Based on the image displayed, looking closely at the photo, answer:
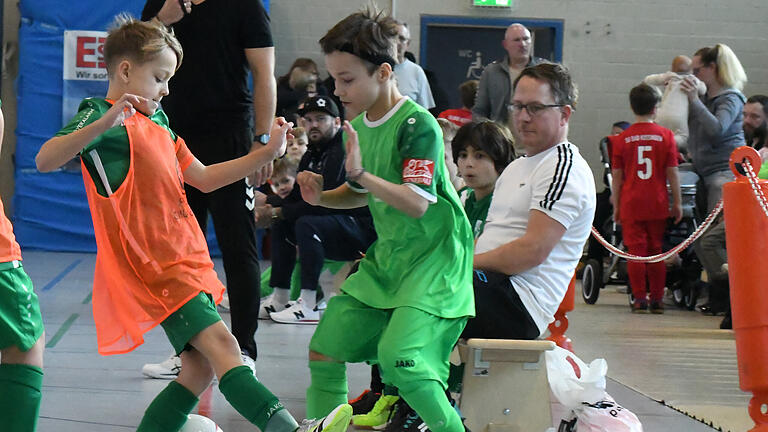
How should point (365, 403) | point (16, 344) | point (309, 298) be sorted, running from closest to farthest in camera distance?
point (16, 344), point (365, 403), point (309, 298)

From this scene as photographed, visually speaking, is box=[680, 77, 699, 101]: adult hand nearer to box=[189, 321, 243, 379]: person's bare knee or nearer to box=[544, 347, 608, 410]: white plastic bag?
box=[544, 347, 608, 410]: white plastic bag

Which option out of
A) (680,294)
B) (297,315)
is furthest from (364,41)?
(680,294)

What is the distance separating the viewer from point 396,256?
2518 millimetres

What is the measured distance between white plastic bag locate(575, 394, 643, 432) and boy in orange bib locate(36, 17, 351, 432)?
38.7 inches

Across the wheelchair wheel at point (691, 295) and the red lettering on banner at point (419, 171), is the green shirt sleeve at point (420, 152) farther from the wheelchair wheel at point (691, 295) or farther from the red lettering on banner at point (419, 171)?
the wheelchair wheel at point (691, 295)

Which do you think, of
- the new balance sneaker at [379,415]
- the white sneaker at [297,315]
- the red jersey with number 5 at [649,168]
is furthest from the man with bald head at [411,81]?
the new balance sneaker at [379,415]

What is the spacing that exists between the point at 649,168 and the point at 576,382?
153 inches

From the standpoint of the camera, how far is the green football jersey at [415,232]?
8.03ft

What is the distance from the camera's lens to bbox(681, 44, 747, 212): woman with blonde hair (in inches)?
259

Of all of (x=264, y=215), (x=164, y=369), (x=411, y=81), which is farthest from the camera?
(x=411, y=81)

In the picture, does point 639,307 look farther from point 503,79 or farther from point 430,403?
point 430,403

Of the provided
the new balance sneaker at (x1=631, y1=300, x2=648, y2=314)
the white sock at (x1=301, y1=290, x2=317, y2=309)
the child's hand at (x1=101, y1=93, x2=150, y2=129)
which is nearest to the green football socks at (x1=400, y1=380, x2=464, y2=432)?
the child's hand at (x1=101, y1=93, x2=150, y2=129)

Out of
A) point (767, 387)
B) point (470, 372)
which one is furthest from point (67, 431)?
point (767, 387)

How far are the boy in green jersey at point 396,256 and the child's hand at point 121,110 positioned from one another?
0.48 meters
